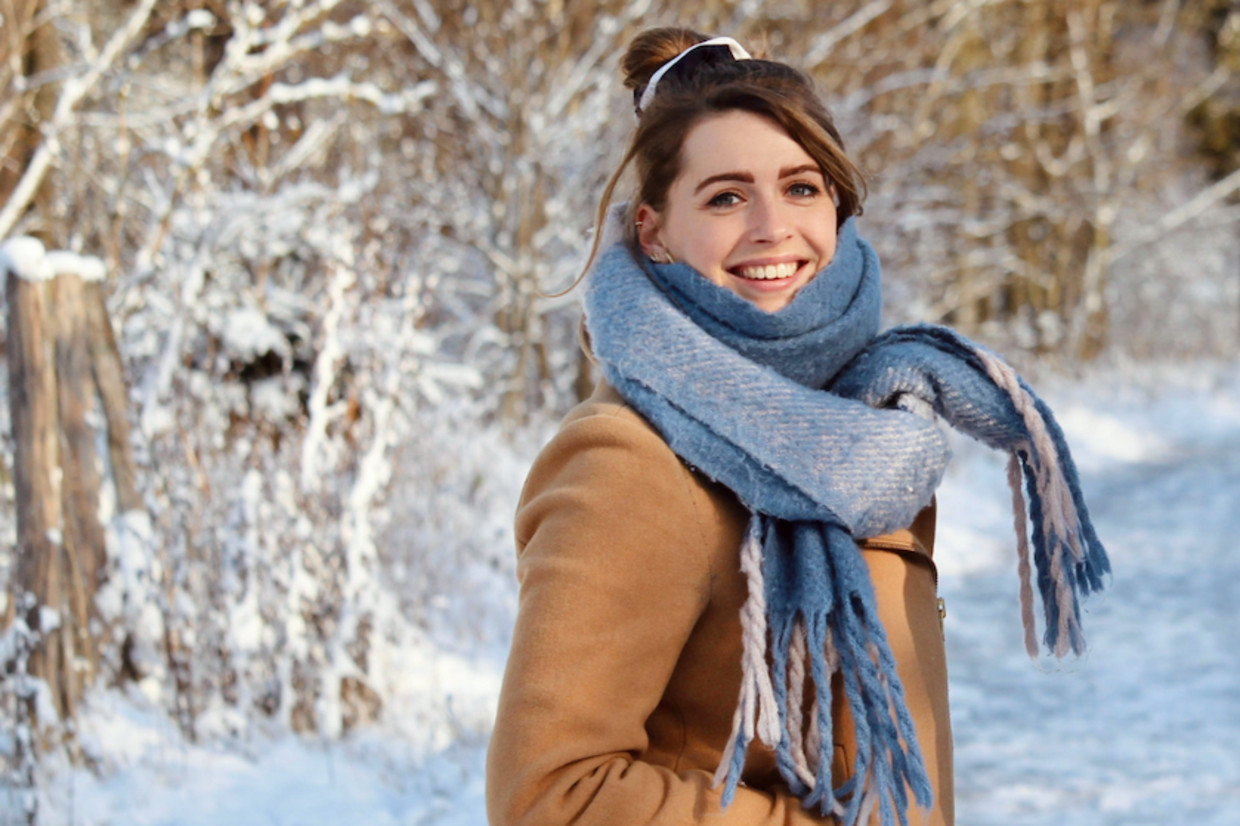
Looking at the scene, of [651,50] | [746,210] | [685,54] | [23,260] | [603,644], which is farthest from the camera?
[23,260]

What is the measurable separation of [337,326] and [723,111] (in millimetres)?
2686

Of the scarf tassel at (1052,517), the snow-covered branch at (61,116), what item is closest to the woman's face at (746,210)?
the scarf tassel at (1052,517)

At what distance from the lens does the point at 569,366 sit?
9.14 m

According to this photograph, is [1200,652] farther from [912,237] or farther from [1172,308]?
[1172,308]

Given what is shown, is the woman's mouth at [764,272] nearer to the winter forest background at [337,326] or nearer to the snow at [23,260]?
the winter forest background at [337,326]

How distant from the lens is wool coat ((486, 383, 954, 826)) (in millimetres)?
1224

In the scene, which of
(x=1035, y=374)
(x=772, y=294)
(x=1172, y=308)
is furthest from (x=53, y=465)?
(x=1172, y=308)

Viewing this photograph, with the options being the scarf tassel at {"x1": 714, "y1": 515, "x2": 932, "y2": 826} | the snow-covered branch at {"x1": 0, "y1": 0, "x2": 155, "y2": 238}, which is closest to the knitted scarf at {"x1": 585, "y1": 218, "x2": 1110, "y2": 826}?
the scarf tassel at {"x1": 714, "y1": 515, "x2": 932, "y2": 826}

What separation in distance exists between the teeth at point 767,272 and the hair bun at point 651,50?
389mm

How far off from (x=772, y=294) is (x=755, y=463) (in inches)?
10.5

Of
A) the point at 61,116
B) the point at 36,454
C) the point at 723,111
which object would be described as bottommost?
the point at 36,454

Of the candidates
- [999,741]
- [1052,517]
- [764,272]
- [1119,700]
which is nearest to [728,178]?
[764,272]

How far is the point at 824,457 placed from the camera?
1.37 meters

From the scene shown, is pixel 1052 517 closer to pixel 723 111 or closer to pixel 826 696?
pixel 826 696
